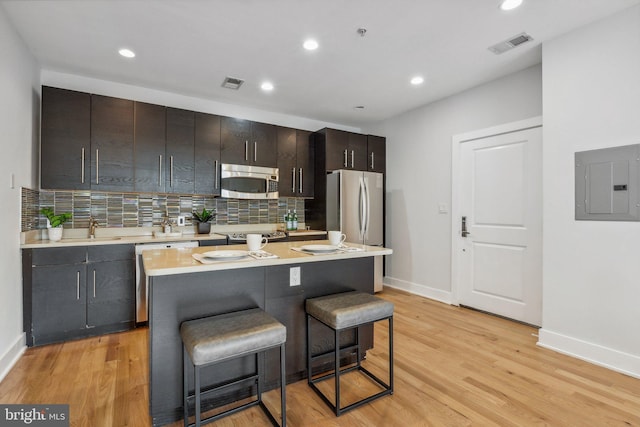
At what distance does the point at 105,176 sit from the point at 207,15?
1.99 meters

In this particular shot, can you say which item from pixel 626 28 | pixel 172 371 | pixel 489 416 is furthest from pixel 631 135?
pixel 172 371

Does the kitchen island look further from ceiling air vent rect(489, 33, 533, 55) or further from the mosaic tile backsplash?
ceiling air vent rect(489, 33, 533, 55)

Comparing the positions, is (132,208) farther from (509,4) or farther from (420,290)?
(509,4)

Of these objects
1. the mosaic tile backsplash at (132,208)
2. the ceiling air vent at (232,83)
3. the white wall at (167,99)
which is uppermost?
the ceiling air vent at (232,83)

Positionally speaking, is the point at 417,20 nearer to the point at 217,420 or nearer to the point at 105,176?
the point at 217,420

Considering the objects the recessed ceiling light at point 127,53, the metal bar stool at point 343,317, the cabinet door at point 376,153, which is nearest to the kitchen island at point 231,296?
the metal bar stool at point 343,317

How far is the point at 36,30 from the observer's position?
2480 millimetres

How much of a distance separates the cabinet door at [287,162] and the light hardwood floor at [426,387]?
7.66 ft

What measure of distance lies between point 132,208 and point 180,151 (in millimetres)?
875

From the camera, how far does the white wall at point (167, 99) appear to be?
129 inches

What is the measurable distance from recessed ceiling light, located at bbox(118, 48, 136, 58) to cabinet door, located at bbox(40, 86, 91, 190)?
640mm

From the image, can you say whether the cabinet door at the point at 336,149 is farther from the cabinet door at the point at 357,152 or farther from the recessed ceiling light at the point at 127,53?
the recessed ceiling light at the point at 127,53

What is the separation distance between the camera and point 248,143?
159 inches

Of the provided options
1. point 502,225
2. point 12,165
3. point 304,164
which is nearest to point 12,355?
point 12,165
